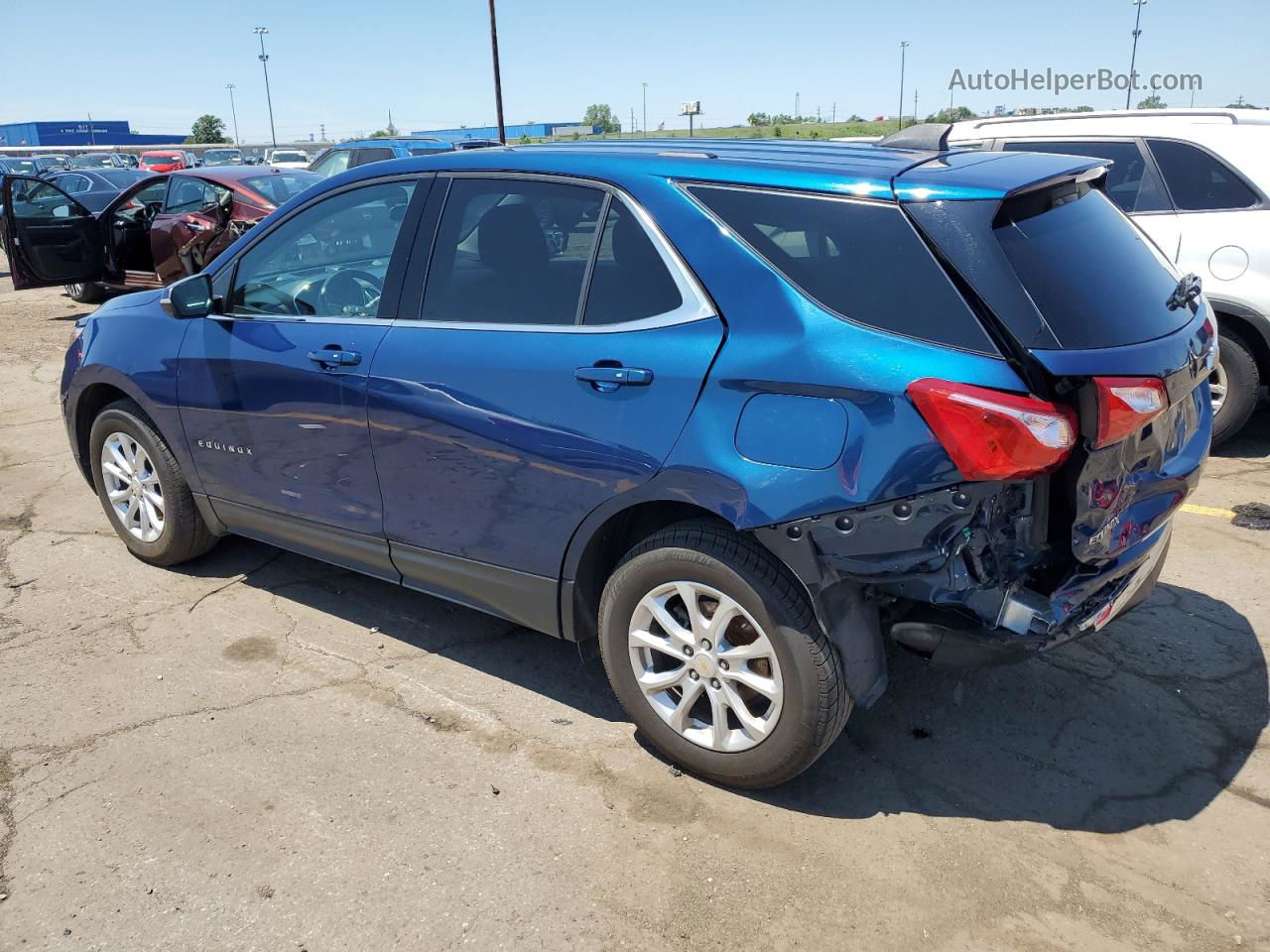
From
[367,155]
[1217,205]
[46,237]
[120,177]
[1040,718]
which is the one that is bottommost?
[1040,718]

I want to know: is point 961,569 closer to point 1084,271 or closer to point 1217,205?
point 1084,271

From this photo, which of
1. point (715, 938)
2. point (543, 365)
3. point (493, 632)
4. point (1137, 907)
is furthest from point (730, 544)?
point (493, 632)

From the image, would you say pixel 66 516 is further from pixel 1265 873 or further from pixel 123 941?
pixel 1265 873

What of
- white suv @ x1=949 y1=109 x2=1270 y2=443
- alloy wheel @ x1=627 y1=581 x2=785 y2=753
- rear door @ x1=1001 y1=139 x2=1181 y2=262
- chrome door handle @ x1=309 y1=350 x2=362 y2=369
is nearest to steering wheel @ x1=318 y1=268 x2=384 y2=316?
chrome door handle @ x1=309 y1=350 x2=362 y2=369

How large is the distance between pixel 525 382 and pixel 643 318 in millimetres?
433

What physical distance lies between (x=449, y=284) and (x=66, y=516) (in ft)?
11.1

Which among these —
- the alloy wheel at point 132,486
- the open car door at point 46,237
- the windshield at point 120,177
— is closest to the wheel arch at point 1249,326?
the alloy wheel at point 132,486

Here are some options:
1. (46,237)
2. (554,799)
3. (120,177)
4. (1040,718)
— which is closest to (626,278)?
(554,799)

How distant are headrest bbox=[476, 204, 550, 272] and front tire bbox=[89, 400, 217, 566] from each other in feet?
6.47

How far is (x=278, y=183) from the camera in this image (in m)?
11.5

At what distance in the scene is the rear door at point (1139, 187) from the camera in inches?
240

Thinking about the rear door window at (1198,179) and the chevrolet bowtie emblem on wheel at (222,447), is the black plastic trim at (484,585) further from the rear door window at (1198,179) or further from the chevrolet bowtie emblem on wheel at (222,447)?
the rear door window at (1198,179)

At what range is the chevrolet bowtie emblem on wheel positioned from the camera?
409cm

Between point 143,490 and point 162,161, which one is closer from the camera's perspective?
point 143,490
